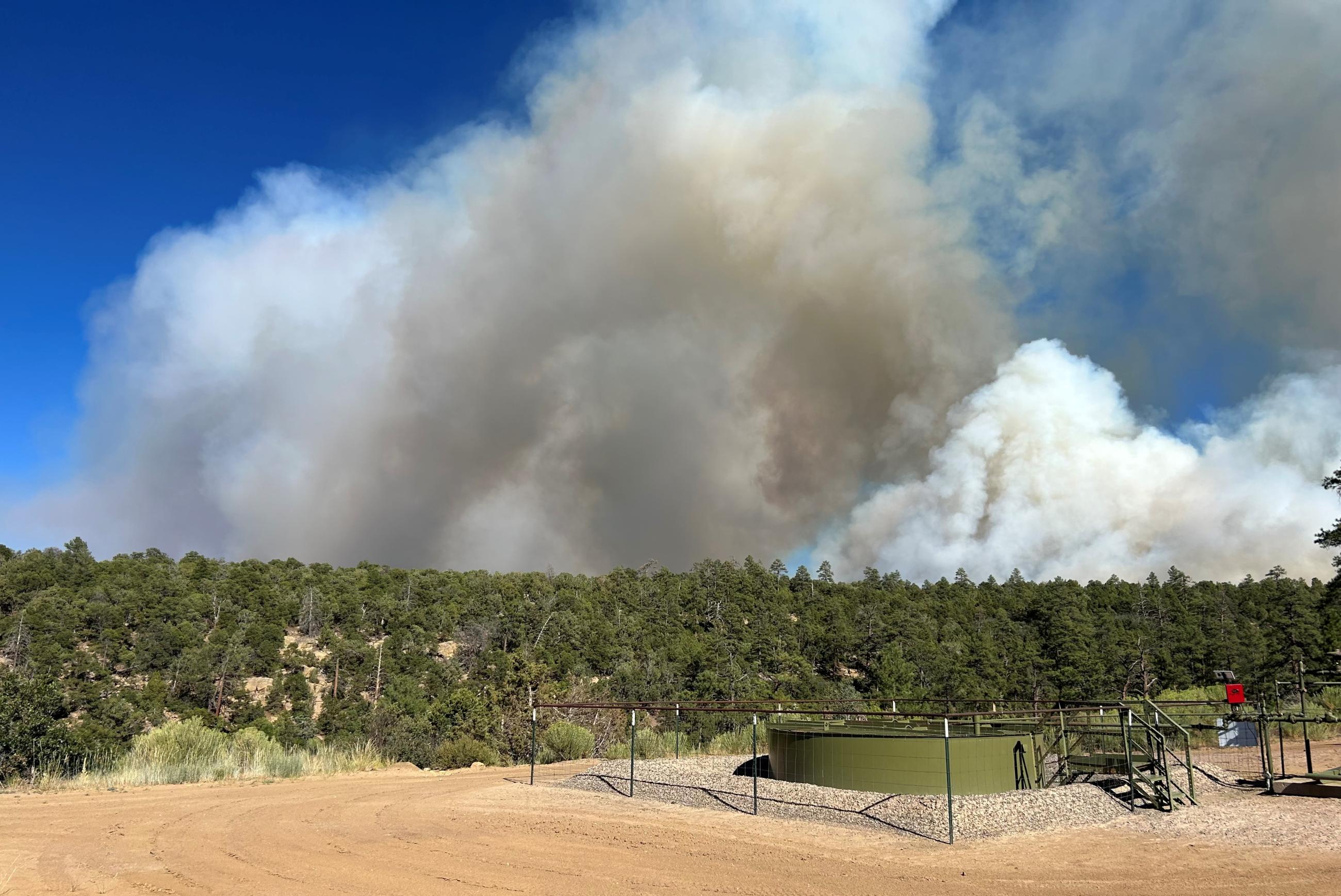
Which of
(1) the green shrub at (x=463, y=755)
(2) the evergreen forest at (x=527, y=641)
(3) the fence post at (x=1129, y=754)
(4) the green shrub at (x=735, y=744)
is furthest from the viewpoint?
(2) the evergreen forest at (x=527, y=641)

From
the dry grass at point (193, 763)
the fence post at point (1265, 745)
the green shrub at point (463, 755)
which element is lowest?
the green shrub at point (463, 755)

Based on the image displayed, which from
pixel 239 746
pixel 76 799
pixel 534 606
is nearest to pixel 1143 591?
pixel 534 606

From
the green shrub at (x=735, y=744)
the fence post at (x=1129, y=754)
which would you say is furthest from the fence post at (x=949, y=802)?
the green shrub at (x=735, y=744)

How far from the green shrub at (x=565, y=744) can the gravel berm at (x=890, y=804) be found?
7.65 m

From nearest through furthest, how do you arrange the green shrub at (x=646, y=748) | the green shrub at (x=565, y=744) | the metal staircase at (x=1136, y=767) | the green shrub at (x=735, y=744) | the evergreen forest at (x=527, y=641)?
the metal staircase at (x=1136, y=767) → the green shrub at (x=646, y=748) → the green shrub at (x=735, y=744) → the green shrub at (x=565, y=744) → the evergreen forest at (x=527, y=641)

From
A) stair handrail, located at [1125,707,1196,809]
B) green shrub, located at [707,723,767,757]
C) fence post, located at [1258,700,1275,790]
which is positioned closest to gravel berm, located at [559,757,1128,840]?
stair handrail, located at [1125,707,1196,809]

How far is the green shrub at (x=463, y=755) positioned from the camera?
3027cm

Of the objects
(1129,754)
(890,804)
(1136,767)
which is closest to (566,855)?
(890,804)

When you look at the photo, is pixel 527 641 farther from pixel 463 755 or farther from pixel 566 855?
pixel 566 855

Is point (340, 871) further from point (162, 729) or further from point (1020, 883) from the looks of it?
point (162, 729)

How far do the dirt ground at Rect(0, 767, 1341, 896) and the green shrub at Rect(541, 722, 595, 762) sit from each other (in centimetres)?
1163

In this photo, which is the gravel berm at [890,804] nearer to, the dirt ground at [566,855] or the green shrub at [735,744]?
the dirt ground at [566,855]

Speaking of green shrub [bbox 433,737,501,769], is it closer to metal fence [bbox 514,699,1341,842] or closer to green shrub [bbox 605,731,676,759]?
metal fence [bbox 514,699,1341,842]

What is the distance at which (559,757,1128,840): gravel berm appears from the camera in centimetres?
1596
